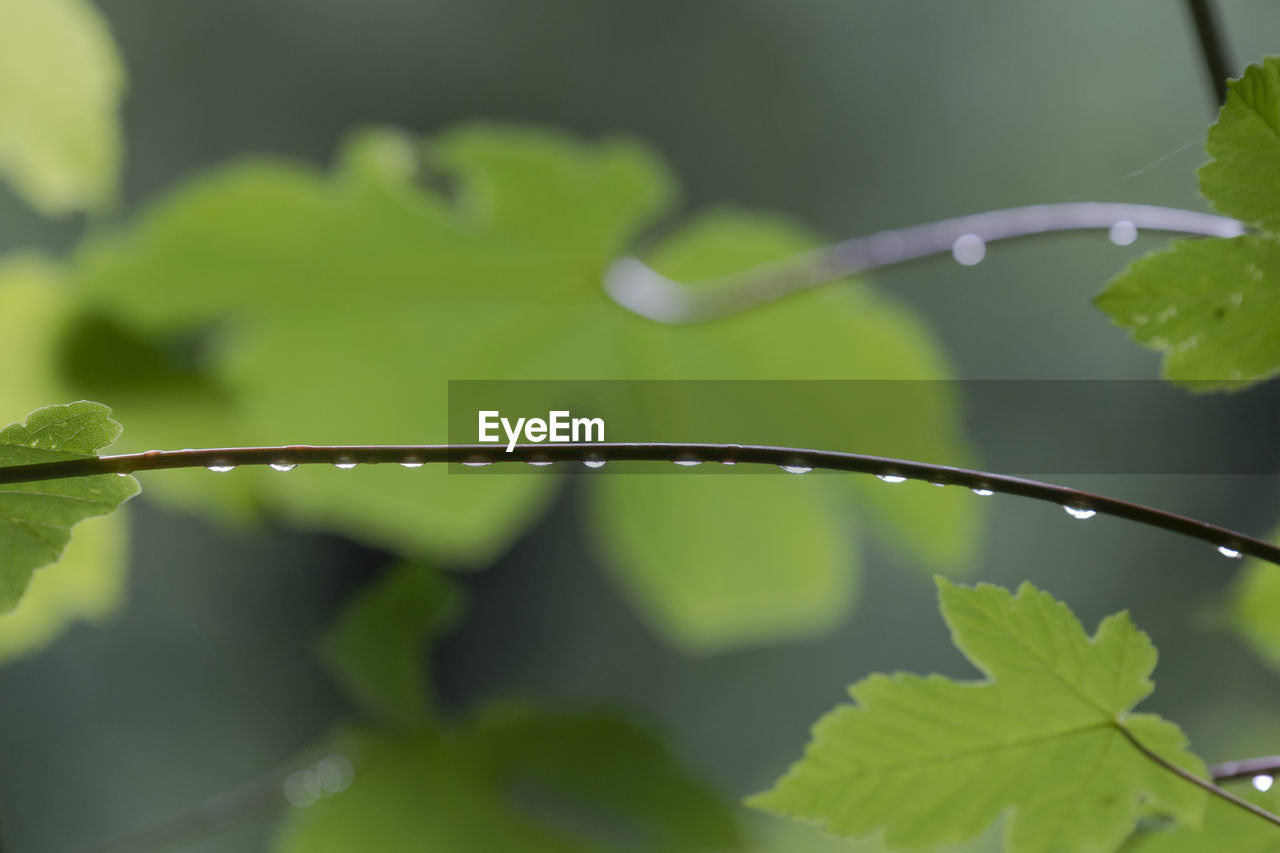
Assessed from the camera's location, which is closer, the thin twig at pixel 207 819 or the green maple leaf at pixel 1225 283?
the green maple leaf at pixel 1225 283

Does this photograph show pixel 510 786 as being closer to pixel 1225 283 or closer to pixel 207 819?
pixel 207 819

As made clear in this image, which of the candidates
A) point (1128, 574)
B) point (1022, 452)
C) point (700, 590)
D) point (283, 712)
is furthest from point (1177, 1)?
point (283, 712)

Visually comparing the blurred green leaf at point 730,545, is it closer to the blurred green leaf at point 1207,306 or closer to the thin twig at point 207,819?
the thin twig at point 207,819

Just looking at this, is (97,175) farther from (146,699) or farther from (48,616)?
(146,699)

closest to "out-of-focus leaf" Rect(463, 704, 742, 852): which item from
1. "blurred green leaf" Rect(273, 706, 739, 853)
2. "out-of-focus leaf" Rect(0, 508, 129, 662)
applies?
"blurred green leaf" Rect(273, 706, 739, 853)

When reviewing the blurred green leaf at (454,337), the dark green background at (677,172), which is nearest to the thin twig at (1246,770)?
the blurred green leaf at (454,337)
